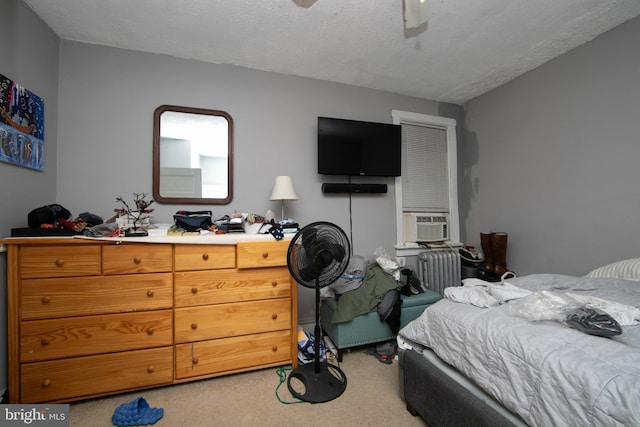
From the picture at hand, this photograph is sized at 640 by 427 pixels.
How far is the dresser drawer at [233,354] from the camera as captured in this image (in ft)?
5.70

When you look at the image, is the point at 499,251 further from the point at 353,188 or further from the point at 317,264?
the point at 317,264

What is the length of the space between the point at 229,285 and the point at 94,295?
79cm

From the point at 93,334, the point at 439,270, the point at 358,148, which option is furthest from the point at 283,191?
the point at 439,270

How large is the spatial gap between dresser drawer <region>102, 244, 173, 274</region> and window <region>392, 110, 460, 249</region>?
2.34m

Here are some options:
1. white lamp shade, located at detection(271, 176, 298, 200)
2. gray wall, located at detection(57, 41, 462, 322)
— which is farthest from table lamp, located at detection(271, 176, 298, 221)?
gray wall, located at detection(57, 41, 462, 322)

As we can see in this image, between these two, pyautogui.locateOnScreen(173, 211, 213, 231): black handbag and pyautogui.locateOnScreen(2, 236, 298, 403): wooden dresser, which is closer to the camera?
pyautogui.locateOnScreen(2, 236, 298, 403): wooden dresser

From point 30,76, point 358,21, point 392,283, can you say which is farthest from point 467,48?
point 30,76

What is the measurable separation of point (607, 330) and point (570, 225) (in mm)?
1843

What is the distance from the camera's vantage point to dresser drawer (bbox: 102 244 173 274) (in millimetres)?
1615

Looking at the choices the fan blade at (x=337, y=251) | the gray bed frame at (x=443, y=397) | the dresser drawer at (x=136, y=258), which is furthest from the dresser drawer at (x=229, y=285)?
the gray bed frame at (x=443, y=397)

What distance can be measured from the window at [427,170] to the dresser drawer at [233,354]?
1750mm

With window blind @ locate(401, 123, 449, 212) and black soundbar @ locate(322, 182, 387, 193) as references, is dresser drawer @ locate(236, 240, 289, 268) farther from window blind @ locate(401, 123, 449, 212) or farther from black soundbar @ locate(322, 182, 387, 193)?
window blind @ locate(401, 123, 449, 212)

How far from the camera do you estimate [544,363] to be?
0.91m

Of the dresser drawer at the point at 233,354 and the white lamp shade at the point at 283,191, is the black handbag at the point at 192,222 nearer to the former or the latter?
the white lamp shade at the point at 283,191
